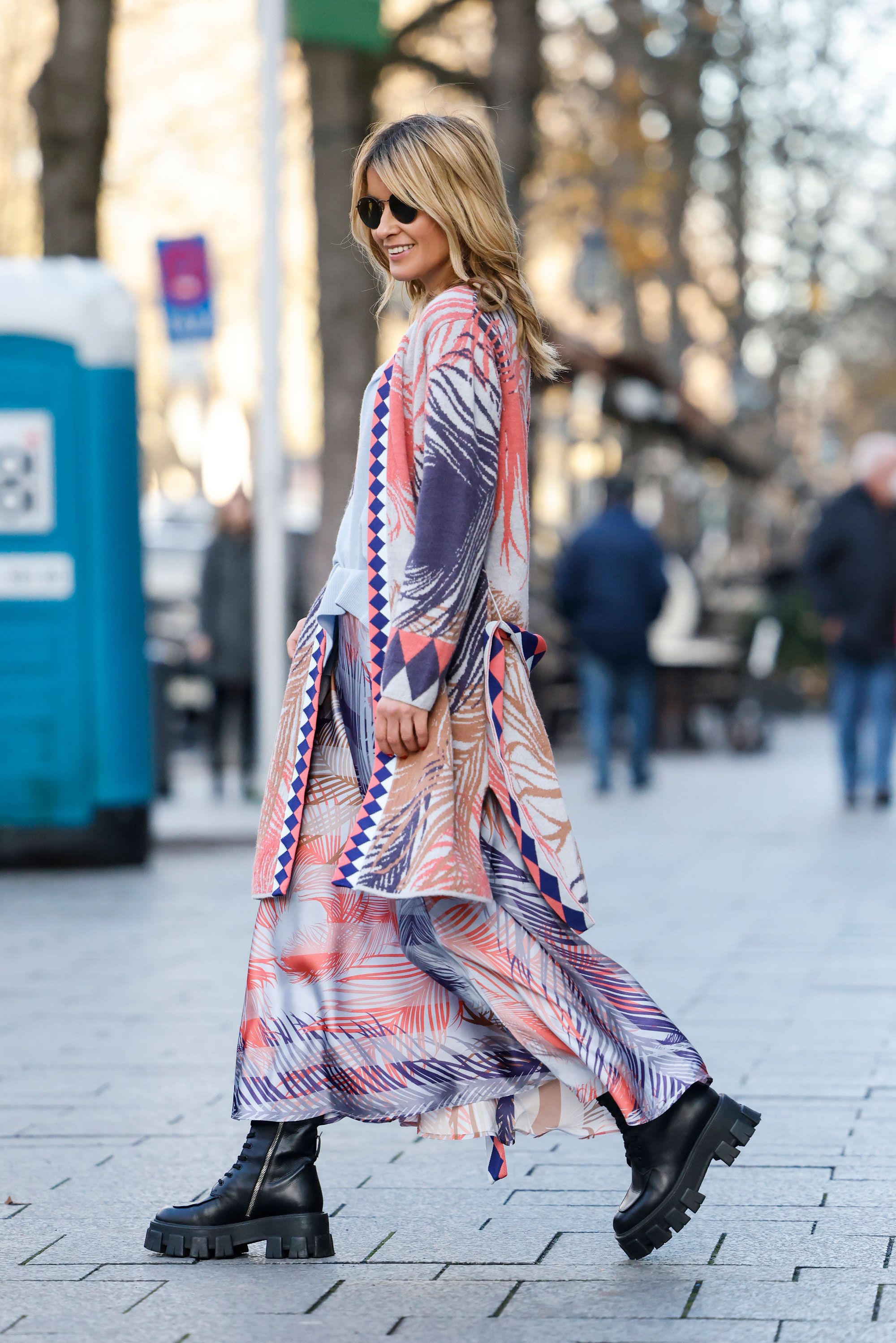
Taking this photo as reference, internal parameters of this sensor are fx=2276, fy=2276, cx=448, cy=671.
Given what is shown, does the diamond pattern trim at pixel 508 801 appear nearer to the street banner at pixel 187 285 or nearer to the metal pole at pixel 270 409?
the metal pole at pixel 270 409

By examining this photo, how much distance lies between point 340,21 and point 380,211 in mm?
8885

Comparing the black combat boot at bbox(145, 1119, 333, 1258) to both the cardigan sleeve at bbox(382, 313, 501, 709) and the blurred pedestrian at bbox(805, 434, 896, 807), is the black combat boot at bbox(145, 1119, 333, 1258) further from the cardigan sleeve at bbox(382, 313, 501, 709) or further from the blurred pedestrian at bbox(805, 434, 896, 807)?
the blurred pedestrian at bbox(805, 434, 896, 807)

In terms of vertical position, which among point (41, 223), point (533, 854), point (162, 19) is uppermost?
point (162, 19)

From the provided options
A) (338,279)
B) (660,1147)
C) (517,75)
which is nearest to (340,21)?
(338,279)

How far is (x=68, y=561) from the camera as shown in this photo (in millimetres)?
9742

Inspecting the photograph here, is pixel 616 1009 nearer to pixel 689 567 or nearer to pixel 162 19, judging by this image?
pixel 689 567

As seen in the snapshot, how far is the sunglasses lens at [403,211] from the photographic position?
3.70 m

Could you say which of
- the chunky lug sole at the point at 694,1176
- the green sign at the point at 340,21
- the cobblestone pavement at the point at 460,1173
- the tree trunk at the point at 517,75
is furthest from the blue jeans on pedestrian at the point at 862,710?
the chunky lug sole at the point at 694,1176

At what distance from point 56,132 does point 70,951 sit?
6101 millimetres

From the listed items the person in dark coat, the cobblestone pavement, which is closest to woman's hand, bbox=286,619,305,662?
the cobblestone pavement

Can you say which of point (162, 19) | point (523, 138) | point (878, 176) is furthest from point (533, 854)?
point (878, 176)

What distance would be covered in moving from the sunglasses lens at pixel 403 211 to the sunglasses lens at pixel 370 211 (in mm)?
24

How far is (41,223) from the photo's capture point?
12289mm

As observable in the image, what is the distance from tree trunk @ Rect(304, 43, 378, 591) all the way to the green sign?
305 cm
